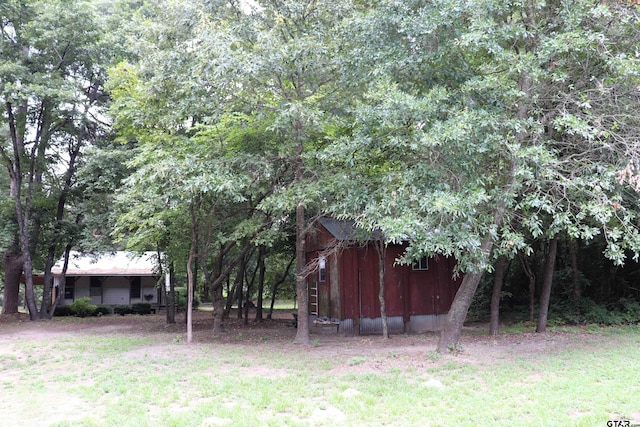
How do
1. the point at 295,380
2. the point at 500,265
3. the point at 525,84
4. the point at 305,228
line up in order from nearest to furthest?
the point at 295,380, the point at 525,84, the point at 305,228, the point at 500,265

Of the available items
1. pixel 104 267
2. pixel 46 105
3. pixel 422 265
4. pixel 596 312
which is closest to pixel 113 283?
pixel 104 267

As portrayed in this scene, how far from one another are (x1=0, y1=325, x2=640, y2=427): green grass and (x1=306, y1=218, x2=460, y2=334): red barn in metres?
3.18

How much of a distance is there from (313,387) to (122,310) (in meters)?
20.1

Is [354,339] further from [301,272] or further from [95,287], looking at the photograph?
[95,287]

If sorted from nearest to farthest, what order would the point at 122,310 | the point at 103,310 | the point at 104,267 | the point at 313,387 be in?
the point at 313,387
the point at 103,310
the point at 122,310
the point at 104,267

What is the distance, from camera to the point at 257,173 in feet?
34.9

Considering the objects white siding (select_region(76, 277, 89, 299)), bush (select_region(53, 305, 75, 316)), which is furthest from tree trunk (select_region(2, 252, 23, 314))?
white siding (select_region(76, 277, 89, 299))

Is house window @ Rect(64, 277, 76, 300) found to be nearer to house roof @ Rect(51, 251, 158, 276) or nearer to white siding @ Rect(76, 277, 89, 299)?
white siding @ Rect(76, 277, 89, 299)

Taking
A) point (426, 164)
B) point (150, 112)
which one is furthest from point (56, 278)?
point (426, 164)

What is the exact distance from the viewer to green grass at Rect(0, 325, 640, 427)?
5875 mm

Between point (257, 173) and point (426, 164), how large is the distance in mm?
3971

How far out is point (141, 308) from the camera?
25.1 metres

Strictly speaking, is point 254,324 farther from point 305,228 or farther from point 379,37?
point 379,37

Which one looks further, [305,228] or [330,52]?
[305,228]
